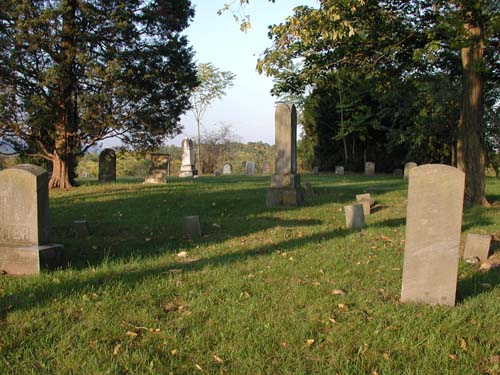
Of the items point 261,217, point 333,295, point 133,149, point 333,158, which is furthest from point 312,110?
point 333,295

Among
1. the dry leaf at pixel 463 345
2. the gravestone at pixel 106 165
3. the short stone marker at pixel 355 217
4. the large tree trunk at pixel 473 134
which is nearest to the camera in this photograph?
the dry leaf at pixel 463 345

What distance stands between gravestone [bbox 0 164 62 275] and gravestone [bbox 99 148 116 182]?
623 inches

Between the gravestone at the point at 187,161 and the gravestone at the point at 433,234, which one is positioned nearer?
the gravestone at the point at 433,234

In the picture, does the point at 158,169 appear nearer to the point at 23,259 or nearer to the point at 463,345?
the point at 23,259

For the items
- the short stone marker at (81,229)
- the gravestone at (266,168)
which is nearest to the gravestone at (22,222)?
the short stone marker at (81,229)

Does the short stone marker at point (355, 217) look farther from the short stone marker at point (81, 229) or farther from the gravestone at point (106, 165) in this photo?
the gravestone at point (106, 165)

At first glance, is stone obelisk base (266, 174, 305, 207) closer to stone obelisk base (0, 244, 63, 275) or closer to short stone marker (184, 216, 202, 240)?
short stone marker (184, 216, 202, 240)

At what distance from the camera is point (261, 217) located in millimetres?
10500

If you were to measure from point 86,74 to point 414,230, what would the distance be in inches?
571

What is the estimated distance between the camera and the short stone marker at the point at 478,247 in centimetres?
658

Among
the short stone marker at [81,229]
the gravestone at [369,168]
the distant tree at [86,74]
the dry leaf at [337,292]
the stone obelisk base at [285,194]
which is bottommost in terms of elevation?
the dry leaf at [337,292]

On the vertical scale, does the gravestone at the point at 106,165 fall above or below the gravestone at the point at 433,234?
above

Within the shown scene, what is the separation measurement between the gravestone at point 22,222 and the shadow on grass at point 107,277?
56 cm

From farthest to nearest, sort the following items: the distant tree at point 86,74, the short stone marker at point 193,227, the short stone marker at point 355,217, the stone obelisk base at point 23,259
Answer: the distant tree at point 86,74
the short stone marker at point 355,217
the short stone marker at point 193,227
the stone obelisk base at point 23,259
